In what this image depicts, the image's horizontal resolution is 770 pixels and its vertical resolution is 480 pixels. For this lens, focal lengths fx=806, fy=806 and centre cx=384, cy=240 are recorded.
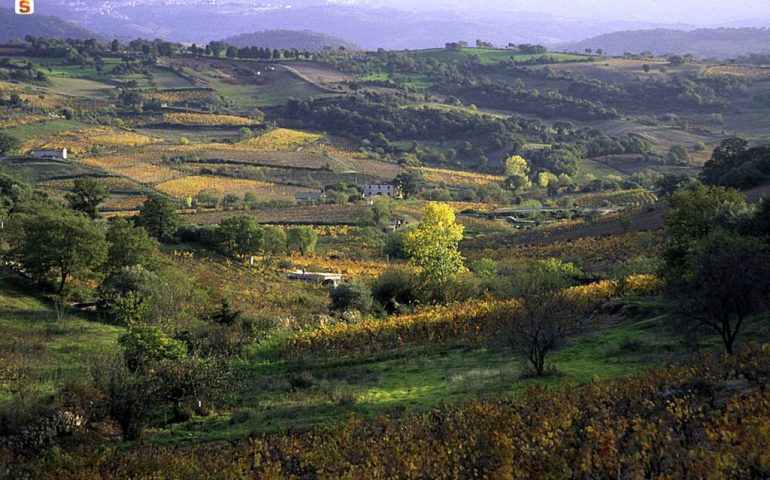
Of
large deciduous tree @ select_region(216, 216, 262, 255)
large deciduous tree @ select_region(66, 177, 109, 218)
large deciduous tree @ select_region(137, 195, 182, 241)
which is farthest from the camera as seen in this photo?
large deciduous tree @ select_region(66, 177, 109, 218)

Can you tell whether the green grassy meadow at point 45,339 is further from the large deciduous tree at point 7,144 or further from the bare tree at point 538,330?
the large deciduous tree at point 7,144

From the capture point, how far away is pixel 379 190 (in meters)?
99.9

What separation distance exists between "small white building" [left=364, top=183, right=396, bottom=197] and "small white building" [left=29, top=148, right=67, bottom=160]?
39.3 meters

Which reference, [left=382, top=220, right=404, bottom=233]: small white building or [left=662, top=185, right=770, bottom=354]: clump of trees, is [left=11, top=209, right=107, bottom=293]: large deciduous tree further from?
[left=382, top=220, right=404, bottom=233]: small white building

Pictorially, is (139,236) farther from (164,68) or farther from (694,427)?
(164,68)

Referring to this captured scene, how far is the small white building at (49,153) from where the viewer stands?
103 metres

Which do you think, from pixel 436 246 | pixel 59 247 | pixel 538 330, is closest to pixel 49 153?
pixel 436 246

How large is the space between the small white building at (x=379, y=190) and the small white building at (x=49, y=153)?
39.3 metres

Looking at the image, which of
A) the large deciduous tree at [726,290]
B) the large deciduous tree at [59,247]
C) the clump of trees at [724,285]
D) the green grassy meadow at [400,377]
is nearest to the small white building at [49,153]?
the large deciduous tree at [59,247]

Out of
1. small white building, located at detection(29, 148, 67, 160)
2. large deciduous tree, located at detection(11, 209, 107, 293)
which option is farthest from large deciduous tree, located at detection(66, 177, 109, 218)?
small white building, located at detection(29, 148, 67, 160)

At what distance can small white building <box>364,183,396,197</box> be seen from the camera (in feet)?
325

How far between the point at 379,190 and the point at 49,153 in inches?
1723

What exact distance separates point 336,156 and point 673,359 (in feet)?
365

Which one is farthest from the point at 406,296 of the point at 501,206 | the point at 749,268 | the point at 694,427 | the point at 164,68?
the point at 164,68
